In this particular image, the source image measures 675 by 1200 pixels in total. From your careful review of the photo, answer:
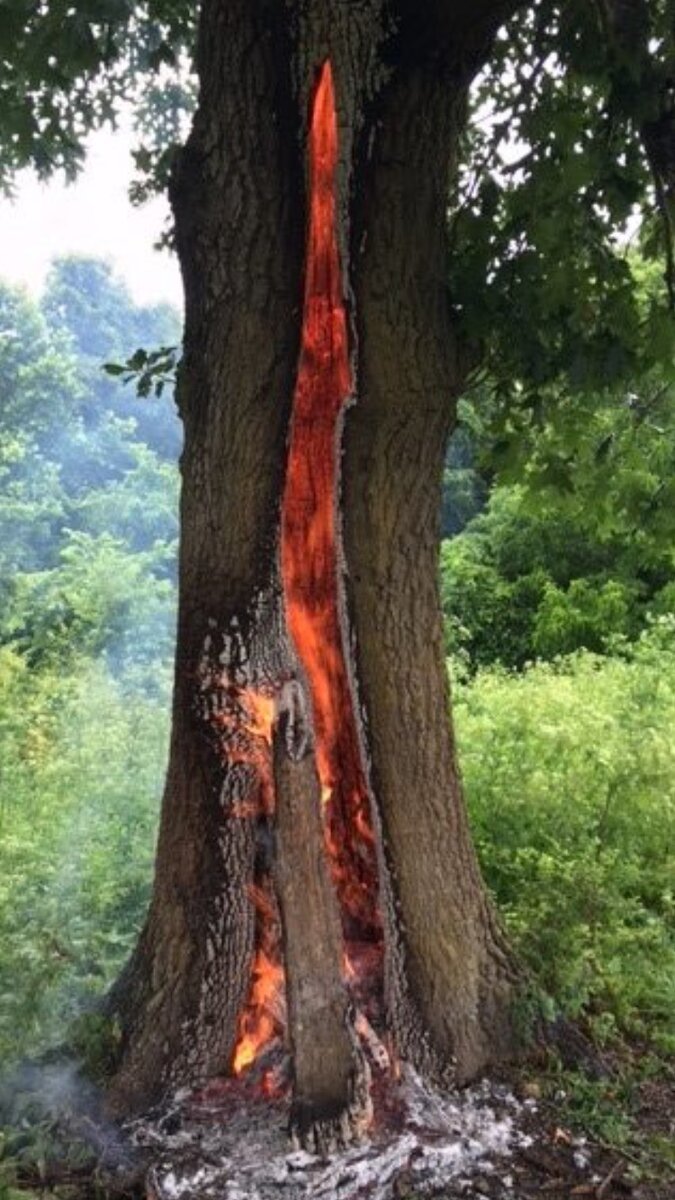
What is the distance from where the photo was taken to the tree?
9.87ft

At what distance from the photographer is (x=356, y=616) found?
3266mm

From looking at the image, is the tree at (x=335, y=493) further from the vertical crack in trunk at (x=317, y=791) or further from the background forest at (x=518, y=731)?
the background forest at (x=518, y=731)

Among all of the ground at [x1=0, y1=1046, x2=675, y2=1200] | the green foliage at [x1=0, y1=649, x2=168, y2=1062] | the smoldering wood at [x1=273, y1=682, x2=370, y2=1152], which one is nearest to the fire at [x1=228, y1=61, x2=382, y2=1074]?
the smoldering wood at [x1=273, y1=682, x2=370, y2=1152]

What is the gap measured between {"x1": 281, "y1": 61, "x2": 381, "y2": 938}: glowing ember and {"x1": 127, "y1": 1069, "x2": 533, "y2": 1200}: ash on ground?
51 cm

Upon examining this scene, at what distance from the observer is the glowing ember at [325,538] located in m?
3.04

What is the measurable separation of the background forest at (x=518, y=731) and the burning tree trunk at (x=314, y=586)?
0.57 meters

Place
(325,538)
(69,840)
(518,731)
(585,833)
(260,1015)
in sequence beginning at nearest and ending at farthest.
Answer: (325,538) < (260,1015) < (585,833) < (69,840) < (518,731)

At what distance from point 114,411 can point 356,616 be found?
18432 mm

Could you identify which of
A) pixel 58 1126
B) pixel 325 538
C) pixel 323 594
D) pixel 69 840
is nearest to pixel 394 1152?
pixel 58 1126

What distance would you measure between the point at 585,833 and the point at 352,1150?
83.2 inches

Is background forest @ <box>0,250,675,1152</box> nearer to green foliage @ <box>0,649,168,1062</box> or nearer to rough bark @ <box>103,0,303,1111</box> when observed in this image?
green foliage @ <box>0,649,168,1062</box>

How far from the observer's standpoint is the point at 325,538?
3.19 m

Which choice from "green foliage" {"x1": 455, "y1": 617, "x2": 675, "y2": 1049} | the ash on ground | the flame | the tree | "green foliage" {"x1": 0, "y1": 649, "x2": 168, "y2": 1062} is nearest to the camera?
the ash on ground

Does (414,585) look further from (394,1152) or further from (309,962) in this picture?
(394,1152)
